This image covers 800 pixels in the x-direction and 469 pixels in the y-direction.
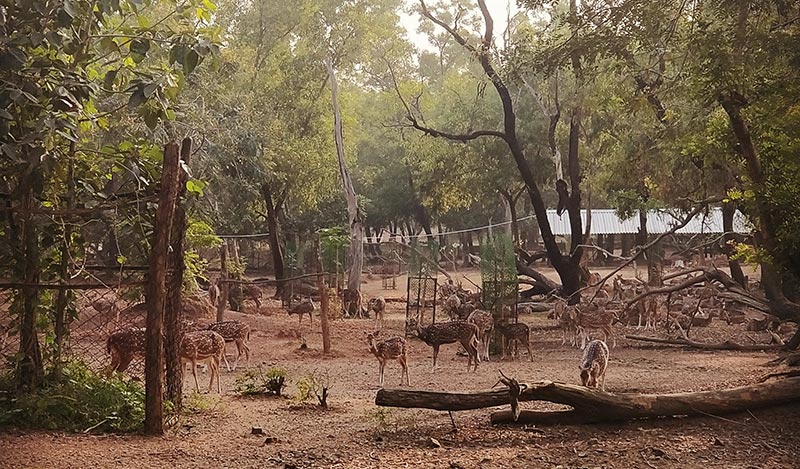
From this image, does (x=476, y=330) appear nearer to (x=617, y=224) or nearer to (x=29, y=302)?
(x=29, y=302)

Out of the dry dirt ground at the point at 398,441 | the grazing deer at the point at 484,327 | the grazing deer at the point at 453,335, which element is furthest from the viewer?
the grazing deer at the point at 484,327

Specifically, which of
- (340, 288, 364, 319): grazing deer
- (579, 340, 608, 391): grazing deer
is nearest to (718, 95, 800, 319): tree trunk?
(579, 340, 608, 391): grazing deer

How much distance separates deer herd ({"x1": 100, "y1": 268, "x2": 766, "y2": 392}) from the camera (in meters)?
8.96

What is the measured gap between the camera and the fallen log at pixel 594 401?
6762 mm

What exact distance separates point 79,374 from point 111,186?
9418 millimetres

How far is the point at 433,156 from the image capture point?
1123 inches

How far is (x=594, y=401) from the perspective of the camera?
6.88m

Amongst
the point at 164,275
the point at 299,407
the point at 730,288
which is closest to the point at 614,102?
the point at 730,288

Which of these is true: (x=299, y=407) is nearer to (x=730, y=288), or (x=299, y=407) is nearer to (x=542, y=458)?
(x=542, y=458)

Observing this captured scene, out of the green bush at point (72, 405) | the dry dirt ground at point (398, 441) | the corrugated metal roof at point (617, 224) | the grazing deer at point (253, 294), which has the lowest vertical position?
the dry dirt ground at point (398, 441)

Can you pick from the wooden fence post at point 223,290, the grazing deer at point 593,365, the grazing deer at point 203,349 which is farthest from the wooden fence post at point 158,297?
the wooden fence post at point 223,290

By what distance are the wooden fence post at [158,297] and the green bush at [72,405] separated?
30 cm

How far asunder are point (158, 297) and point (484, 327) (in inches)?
311

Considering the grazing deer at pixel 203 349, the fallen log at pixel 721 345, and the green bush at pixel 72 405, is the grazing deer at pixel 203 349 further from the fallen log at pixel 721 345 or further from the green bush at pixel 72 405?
the fallen log at pixel 721 345
